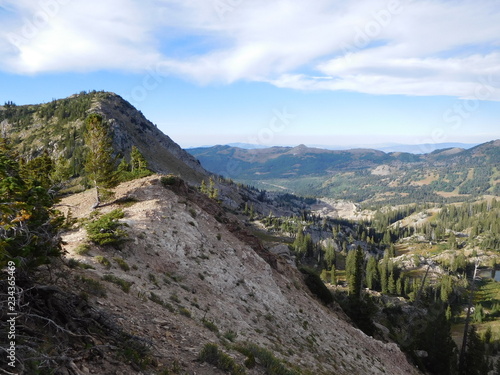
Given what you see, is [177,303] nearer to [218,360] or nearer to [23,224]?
[218,360]

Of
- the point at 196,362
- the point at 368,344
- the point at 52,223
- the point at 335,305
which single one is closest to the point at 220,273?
the point at 196,362

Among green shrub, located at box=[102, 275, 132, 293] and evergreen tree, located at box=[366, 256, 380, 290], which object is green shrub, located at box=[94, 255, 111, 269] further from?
evergreen tree, located at box=[366, 256, 380, 290]

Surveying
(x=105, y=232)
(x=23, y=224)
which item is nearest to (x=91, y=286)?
(x=23, y=224)

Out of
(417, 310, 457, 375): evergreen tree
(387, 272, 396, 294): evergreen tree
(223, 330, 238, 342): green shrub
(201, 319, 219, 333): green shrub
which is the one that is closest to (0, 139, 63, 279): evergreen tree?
(201, 319, 219, 333): green shrub

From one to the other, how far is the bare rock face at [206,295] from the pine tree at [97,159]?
2.30 m

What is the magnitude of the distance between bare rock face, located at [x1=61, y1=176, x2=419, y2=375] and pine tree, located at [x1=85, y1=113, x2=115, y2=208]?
2301 millimetres

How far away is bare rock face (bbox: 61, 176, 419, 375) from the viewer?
14.3m

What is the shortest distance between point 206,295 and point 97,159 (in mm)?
25490

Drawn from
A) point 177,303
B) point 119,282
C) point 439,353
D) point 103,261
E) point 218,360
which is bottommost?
point 439,353

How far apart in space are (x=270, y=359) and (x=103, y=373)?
8.88 metres

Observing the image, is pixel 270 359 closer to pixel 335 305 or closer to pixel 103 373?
pixel 103 373

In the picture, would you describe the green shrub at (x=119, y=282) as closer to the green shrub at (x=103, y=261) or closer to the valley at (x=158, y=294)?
the valley at (x=158, y=294)

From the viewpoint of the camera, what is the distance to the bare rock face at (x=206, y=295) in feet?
46.9

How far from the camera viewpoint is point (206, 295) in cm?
2209
